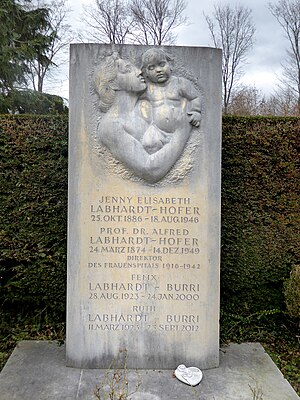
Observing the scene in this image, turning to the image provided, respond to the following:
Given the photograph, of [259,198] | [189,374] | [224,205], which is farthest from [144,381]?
[259,198]

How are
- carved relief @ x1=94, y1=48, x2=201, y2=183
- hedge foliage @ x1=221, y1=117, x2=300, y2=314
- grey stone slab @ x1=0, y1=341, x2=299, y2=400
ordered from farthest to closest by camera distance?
hedge foliage @ x1=221, y1=117, x2=300, y2=314 < carved relief @ x1=94, y1=48, x2=201, y2=183 < grey stone slab @ x1=0, y1=341, x2=299, y2=400

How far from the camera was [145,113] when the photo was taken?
4113 mm

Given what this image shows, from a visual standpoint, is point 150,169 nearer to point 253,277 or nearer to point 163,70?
point 163,70

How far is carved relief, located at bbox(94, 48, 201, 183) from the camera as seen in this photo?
4051mm

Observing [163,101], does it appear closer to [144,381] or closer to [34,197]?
[34,197]

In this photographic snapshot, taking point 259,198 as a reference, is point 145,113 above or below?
above

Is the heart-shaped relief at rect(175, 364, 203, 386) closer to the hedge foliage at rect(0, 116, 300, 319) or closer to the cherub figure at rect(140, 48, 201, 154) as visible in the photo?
the hedge foliage at rect(0, 116, 300, 319)

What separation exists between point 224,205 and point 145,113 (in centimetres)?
167

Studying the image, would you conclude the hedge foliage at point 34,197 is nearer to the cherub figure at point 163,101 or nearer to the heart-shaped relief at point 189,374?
the cherub figure at point 163,101

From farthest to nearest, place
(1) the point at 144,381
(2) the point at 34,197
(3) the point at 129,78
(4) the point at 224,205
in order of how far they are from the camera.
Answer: (4) the point at 224,205, (2) the point at 34,197, (3) the point at 129,78, (1) the point at 144,381

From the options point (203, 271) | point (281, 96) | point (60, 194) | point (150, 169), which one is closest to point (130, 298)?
point (203, 271)

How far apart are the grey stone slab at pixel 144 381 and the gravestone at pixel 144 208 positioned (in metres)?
0.19

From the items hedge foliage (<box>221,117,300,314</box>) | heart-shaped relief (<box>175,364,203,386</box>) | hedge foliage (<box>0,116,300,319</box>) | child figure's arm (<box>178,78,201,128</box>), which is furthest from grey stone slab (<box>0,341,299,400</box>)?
child figure's arm (<box>178,78,201,128</box>)

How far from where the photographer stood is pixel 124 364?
4133 mm
